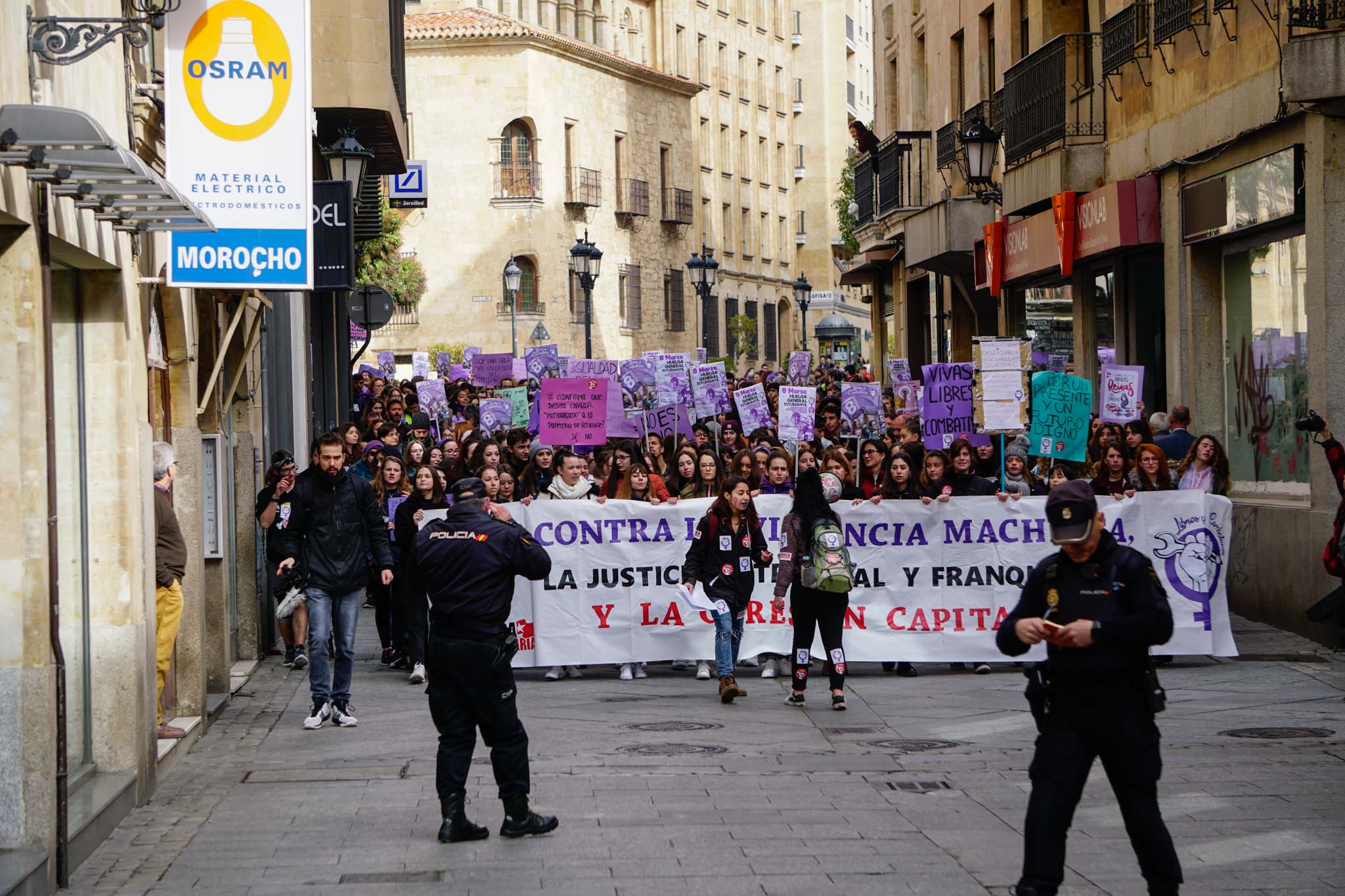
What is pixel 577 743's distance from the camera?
1201 centimetres

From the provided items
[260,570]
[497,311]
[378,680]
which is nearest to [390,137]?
[260,570]

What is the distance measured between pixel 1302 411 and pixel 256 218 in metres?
9.86

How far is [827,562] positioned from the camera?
529 inches

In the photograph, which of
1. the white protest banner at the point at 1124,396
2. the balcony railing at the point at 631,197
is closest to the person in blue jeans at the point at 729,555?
the white protest banner at the point at 1124,396

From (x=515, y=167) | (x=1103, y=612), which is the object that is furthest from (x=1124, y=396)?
(x=515, y=167)

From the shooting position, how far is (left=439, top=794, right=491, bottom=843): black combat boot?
902 cm

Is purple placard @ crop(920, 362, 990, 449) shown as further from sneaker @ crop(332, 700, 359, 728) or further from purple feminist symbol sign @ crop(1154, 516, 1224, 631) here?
sneaker @ crop(332, 700, 359, 728)

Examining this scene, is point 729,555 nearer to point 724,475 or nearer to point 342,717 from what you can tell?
point 342,717

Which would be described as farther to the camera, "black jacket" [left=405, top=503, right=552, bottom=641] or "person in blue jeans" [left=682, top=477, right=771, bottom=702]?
"person in blue jeans" [left=682, top=477, right=771, bottom=702]

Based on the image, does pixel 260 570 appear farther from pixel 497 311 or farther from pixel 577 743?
pixel 497 311

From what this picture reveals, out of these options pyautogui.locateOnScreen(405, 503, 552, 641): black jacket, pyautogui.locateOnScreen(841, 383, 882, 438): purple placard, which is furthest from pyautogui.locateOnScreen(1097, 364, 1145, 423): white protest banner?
pyautogui.locateOnScreen(405, 503, 552, 641): black jacket

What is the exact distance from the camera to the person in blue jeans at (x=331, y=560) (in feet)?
42.6

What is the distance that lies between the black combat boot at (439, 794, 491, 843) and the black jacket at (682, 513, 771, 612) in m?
5.29

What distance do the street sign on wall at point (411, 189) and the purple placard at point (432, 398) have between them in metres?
4.61
